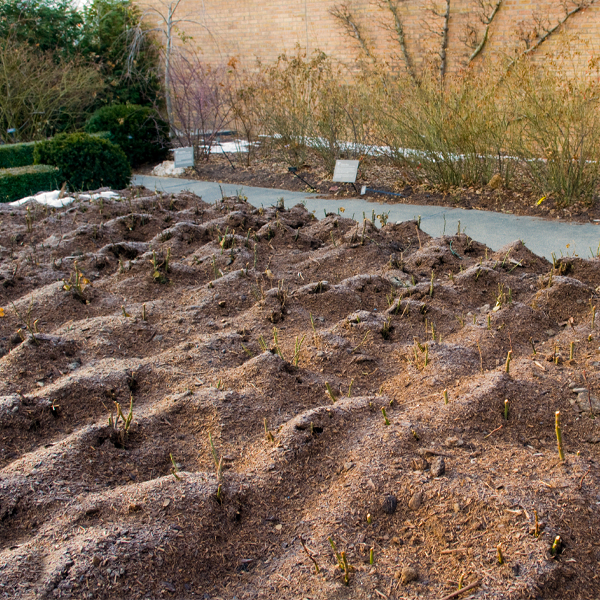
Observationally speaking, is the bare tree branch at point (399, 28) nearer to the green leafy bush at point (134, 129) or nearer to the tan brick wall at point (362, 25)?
the tan brick wall at point (362, 25)

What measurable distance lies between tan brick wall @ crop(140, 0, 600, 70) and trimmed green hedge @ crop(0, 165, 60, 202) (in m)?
7.14

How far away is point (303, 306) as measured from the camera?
3.31m

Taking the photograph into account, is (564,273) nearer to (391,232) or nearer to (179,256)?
(391,232)

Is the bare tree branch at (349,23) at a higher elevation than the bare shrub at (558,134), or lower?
higher

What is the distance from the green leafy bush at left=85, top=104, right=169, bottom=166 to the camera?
A: 11.3 m

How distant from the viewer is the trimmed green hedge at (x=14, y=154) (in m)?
9.39

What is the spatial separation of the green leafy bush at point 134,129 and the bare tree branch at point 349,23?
4524mm

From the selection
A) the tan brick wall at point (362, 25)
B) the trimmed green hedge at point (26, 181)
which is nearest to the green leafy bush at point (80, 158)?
the trimmed green hedge at point (26, 181)

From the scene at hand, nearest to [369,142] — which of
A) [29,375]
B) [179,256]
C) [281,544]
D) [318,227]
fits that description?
[318,227]

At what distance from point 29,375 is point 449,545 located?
196 cm

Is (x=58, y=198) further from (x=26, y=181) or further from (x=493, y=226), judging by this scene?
(x=493, y=226)

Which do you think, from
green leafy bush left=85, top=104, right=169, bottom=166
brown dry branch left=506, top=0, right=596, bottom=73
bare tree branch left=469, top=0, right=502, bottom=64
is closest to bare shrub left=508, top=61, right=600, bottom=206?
brown dry branch left=506, top=0, right=596, bottom=73

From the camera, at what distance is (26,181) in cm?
743

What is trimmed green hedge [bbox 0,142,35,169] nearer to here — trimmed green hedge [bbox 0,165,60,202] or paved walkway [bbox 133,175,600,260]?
trimmed green hedge [bbox 0,165,60,202]
